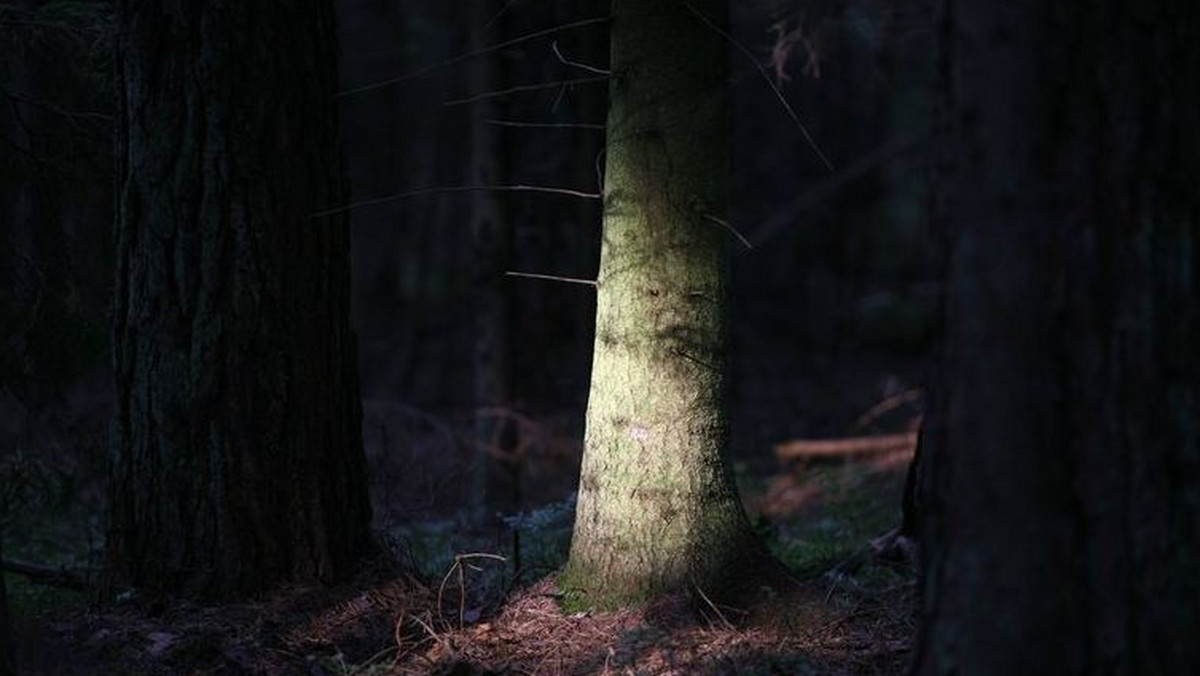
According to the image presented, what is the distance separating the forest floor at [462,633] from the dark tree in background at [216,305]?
0.90 feet

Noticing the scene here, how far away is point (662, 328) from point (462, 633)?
1610 mm

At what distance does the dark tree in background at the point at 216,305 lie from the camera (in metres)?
5.92

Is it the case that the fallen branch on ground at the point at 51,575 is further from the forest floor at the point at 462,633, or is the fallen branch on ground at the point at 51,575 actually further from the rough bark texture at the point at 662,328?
the rough bark texture at the point at 662,328

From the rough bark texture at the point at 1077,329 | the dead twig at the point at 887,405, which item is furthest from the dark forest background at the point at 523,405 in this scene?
the dead twig at the point at 887,405

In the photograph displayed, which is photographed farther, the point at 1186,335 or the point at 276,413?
the point at 276,413

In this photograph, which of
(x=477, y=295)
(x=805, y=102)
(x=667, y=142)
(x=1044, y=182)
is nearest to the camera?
(x=1044, y=182)

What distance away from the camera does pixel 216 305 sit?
19.4ft

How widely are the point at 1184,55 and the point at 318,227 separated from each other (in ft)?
12.9

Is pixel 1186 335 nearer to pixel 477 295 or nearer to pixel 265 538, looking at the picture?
pixel 265 538

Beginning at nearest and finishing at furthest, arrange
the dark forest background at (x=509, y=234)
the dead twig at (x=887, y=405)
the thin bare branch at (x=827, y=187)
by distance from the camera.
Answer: the thin bare branch at (x=827, y=187)
the dark forest background at (x=509, y=234)
the dead twig at (x=887, y=405)

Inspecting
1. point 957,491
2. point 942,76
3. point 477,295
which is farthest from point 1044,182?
point 477,295

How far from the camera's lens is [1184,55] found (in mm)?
3570

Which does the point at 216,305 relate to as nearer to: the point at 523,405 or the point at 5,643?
the point at 5,643

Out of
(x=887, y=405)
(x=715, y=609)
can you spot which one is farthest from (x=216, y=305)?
(x=887, y=405)
